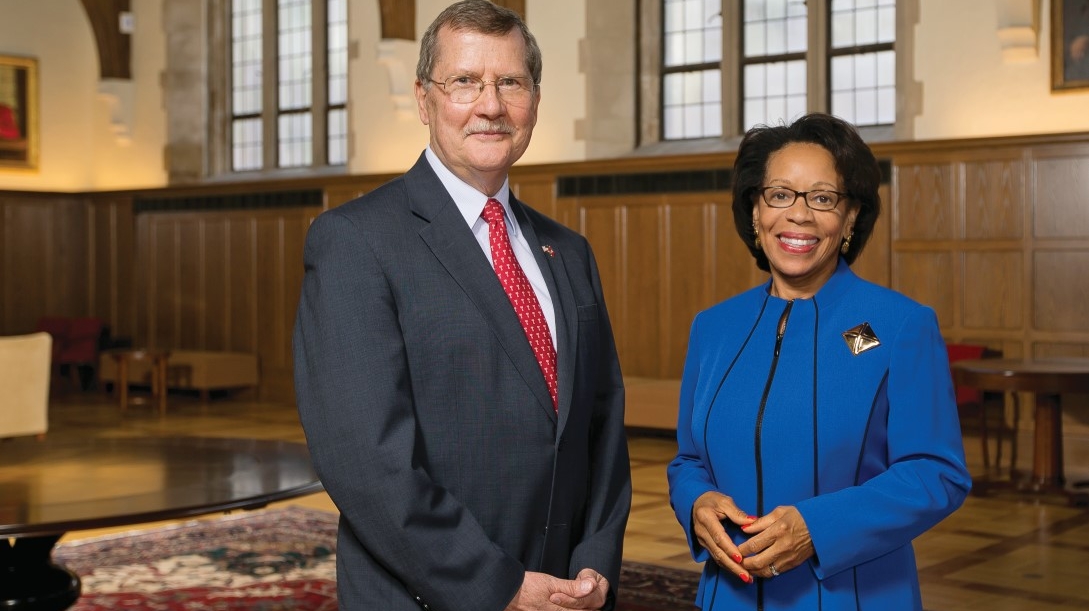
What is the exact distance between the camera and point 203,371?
14.0 meters

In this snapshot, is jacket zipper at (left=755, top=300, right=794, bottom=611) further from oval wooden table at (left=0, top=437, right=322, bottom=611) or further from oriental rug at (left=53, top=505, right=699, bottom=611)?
oriental rug at (left=53, top=505, right=699, bottom=611)

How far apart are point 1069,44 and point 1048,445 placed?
10.2 feet

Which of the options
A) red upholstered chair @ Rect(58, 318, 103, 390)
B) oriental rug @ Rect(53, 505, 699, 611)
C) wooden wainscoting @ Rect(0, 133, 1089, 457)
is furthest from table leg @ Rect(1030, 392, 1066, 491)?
red upholstered chair @ Rect(58, 318, 103, 390)

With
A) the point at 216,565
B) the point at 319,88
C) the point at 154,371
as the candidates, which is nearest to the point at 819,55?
the point at 319,88

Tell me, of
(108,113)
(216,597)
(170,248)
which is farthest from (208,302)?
(216,597)

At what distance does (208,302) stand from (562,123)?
5.59 m

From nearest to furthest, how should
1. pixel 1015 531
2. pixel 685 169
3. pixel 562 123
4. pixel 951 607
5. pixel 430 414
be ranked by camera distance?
pixel 430 414 → pixel 951 607 → pixel 1015 531 → pixel 685 169 → pixel 562 123

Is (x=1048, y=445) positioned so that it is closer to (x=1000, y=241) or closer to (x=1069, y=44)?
(x=1000, y=241)

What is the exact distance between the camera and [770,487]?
2.22 metres

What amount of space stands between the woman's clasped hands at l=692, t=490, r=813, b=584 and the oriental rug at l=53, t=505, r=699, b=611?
3.27 metres

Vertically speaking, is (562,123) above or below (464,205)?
above

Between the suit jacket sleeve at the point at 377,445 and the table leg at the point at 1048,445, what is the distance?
710 centimetres

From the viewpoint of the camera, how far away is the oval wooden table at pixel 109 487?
11.2 ft

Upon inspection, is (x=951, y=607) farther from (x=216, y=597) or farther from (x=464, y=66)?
(x=464, y=66)
